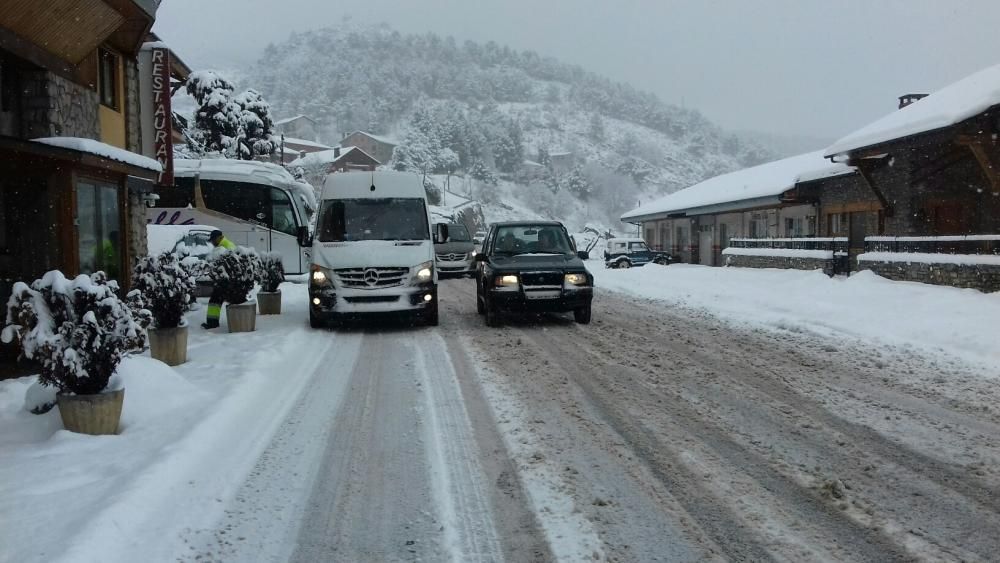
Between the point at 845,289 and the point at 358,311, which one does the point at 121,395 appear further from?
the point at 845,289

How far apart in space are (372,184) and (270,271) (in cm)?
273

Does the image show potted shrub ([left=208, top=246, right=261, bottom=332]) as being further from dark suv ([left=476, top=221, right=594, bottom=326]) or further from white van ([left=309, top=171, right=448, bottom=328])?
dark suv ([left=476, top=221, right=594, bottom=326])

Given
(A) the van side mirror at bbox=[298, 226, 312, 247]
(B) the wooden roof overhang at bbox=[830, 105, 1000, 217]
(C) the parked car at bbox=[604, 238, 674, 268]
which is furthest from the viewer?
(C) the parked car at bbox=[604, 238, 674, 268]

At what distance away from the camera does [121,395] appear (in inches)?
225

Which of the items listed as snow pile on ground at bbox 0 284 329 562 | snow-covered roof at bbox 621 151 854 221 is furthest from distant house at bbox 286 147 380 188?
snow pile on ground at bbox 0 284 329 562

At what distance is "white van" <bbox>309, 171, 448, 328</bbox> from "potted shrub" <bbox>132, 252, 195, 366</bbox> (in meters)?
2.99

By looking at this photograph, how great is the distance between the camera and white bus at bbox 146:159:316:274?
23094 millimetres

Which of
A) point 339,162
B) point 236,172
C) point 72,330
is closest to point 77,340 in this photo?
point 72,330

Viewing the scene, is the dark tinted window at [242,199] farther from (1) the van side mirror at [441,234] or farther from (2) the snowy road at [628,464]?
(2) the snowy road at [628,464]

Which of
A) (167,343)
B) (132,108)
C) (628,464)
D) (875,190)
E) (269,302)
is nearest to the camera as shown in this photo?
(628,464)

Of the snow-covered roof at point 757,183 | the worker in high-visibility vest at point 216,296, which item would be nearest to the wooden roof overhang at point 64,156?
the worker in high-visibility vest at point 216,296

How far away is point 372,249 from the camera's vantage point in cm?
1191

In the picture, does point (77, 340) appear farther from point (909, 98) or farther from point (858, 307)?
point (909, 98)

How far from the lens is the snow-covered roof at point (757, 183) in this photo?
83.4 ft
